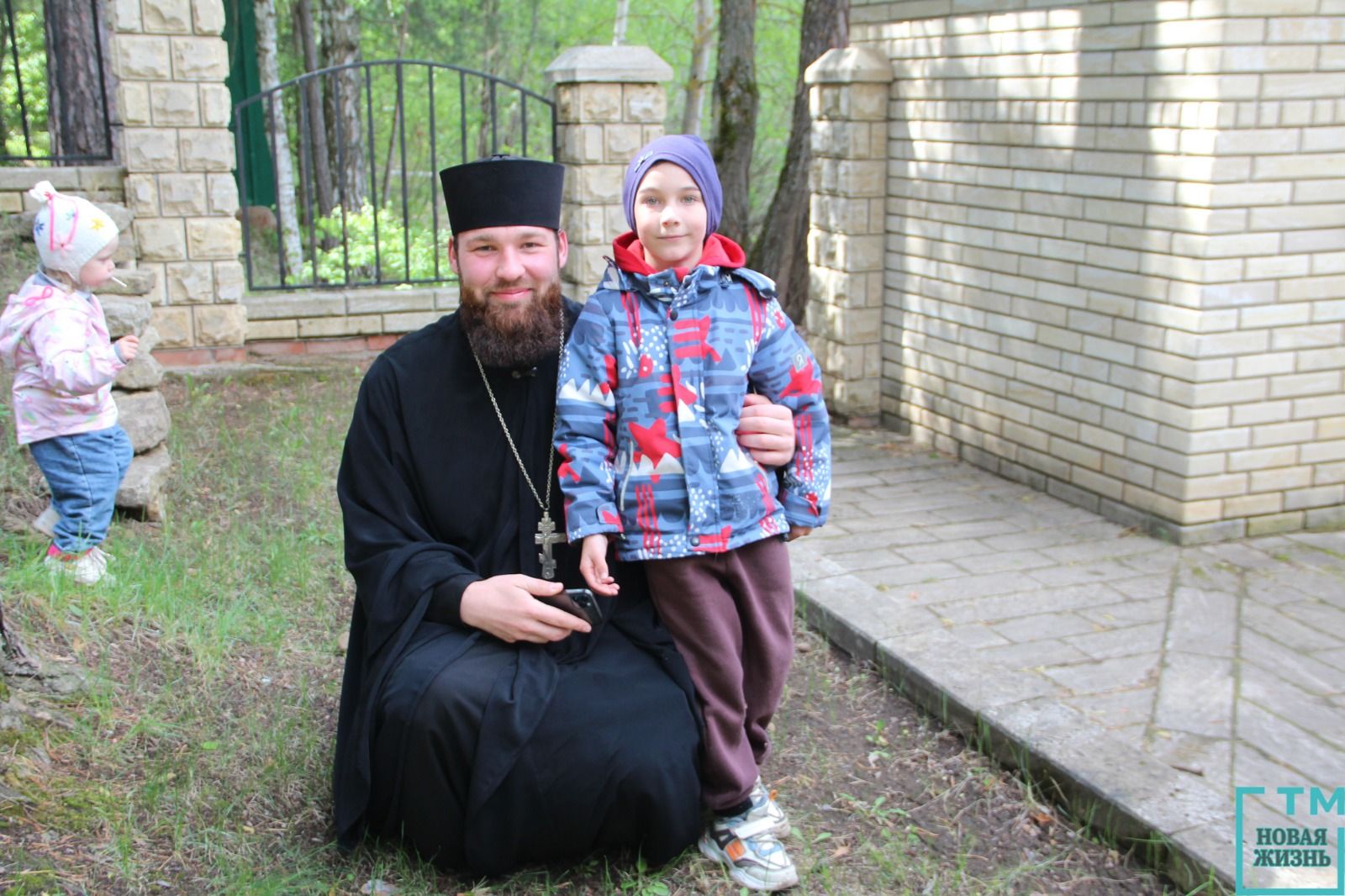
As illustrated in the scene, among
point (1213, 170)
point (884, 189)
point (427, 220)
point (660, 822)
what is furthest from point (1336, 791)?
point (427, 220)

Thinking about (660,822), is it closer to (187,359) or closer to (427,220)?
(187,359)

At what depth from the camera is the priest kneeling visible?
2.96m

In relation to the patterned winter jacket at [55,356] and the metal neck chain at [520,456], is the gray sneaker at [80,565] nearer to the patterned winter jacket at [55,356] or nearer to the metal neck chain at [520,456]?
the patterned winter jacket at [55,356]

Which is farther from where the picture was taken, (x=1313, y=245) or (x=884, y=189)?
(x=884, y=189)

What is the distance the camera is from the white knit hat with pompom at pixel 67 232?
4.50 m

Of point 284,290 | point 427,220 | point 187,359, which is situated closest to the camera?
point 187,359

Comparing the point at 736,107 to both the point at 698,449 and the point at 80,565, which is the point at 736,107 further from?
the point at 698,449

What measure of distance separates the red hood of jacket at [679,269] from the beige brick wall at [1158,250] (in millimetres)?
2851

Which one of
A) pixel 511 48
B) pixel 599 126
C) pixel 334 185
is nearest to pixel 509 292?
pixel 599 126

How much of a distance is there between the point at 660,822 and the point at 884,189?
5121 millimetres

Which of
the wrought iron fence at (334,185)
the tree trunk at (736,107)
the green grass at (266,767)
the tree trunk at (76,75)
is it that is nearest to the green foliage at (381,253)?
the wrought iron fence at (334,185)

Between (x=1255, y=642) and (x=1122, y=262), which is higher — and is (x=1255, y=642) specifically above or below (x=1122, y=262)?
below

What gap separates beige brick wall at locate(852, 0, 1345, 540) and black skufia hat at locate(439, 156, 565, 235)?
314 centimetres

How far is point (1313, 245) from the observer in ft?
17.3
